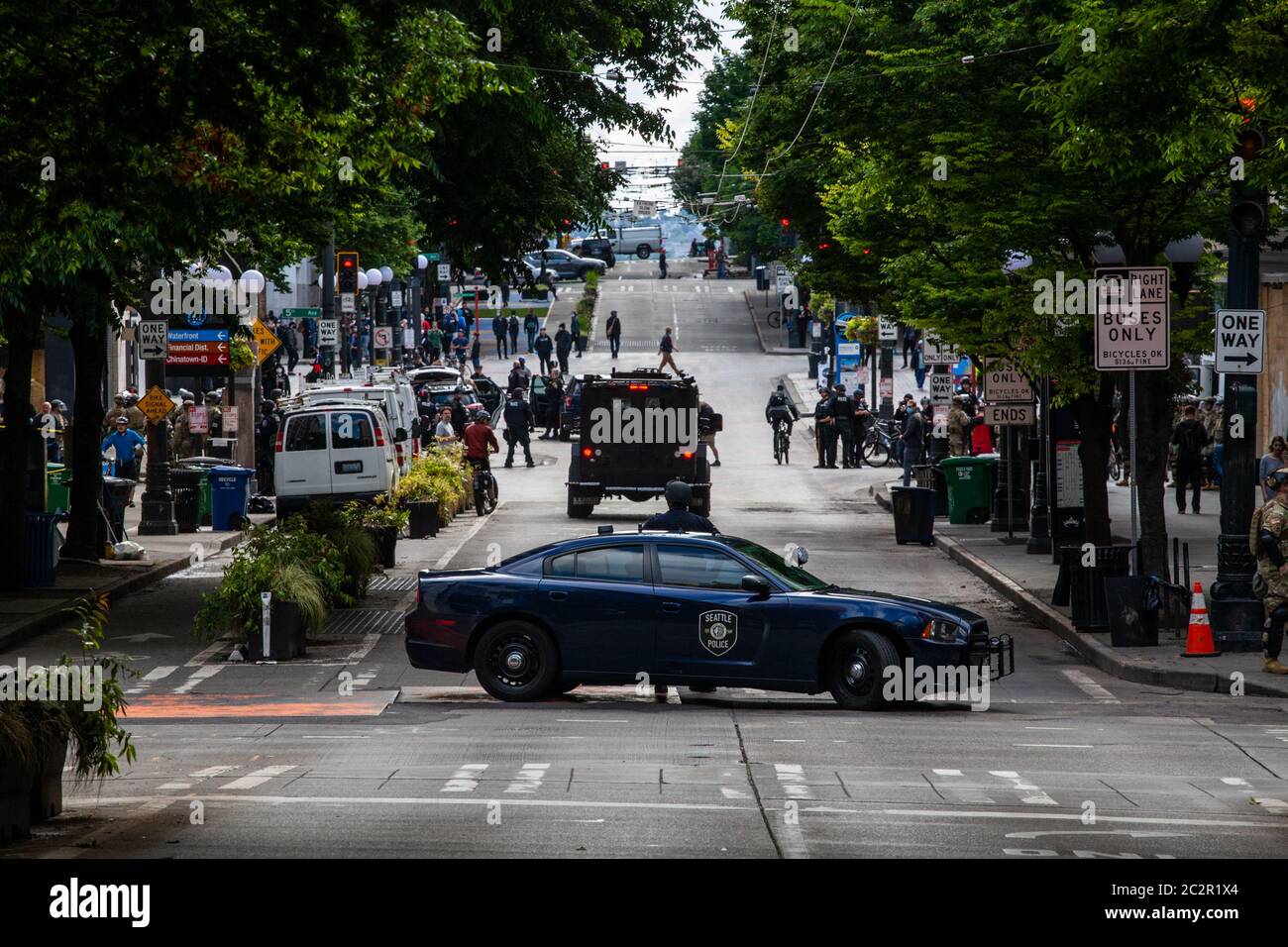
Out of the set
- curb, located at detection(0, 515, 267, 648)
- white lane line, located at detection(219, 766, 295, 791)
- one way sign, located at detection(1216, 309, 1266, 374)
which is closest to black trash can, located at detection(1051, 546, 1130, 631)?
one way sign, located at detection(1216, 309, 1266, 374)

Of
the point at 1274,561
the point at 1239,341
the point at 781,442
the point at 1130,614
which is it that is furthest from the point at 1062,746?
the point at 781,442

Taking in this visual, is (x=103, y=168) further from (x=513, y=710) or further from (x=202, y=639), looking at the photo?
(x=202, y=639)

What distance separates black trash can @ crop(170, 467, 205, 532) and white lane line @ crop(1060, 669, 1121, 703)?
756 inches

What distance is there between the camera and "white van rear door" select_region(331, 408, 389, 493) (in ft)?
112

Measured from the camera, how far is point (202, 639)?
20.3 metres

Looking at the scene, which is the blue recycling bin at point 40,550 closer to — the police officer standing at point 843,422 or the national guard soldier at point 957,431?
the national guard soldier at point 957,431

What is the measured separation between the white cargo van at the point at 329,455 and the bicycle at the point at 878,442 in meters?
21.7

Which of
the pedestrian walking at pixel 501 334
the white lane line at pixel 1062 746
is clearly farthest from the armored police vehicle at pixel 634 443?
the pedestrian walking at pixel 501 334

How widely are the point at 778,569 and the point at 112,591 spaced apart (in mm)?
11814

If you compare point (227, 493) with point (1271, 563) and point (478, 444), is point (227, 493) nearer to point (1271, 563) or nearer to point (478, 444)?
point (478, 444)

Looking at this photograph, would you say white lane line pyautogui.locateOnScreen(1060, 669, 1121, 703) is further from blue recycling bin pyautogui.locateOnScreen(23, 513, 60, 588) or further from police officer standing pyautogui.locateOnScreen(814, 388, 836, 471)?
police officer standing pyautogui.locateOnScreen(814, 388, 836, 471)

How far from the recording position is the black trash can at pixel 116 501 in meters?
29.3

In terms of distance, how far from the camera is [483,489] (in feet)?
122
